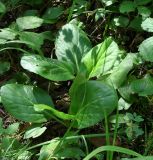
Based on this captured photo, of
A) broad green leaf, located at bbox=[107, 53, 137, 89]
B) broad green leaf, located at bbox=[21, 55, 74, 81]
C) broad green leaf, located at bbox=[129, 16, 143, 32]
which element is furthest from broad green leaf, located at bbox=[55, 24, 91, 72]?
broad green leaf, located at bbox=[129, 16, 143, 32]

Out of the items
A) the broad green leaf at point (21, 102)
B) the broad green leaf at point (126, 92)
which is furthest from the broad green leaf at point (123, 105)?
the broad green leaf at point (21, 102)

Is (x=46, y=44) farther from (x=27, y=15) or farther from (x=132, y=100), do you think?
(x=132, y=100)

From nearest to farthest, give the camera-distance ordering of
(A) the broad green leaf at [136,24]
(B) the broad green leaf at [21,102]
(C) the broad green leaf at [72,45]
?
(B) the broad green leaf at [21,102] < (C) the broad green leaf at [72,45] < (A) the broad green leaf at [136,24]

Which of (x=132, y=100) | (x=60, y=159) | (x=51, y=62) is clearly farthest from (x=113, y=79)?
(x=60, y=159)

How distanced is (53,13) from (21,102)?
0.68 metres

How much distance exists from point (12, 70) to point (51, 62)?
452 millimetres

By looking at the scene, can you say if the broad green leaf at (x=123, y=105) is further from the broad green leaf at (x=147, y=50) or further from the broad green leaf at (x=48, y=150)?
the broad green leaf at (x=48, y=150)

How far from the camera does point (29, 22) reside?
210 cm

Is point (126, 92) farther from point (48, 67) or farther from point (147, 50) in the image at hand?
point (48, 67)

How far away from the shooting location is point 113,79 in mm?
1790

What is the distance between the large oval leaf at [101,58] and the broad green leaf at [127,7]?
0.20m

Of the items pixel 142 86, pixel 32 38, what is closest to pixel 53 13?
pixel 32 38

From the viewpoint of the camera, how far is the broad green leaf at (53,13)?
2193 millimetres

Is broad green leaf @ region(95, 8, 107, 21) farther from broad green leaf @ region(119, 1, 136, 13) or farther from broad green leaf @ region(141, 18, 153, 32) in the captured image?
broad green leaf @ region(141, 18, 153, 32)
